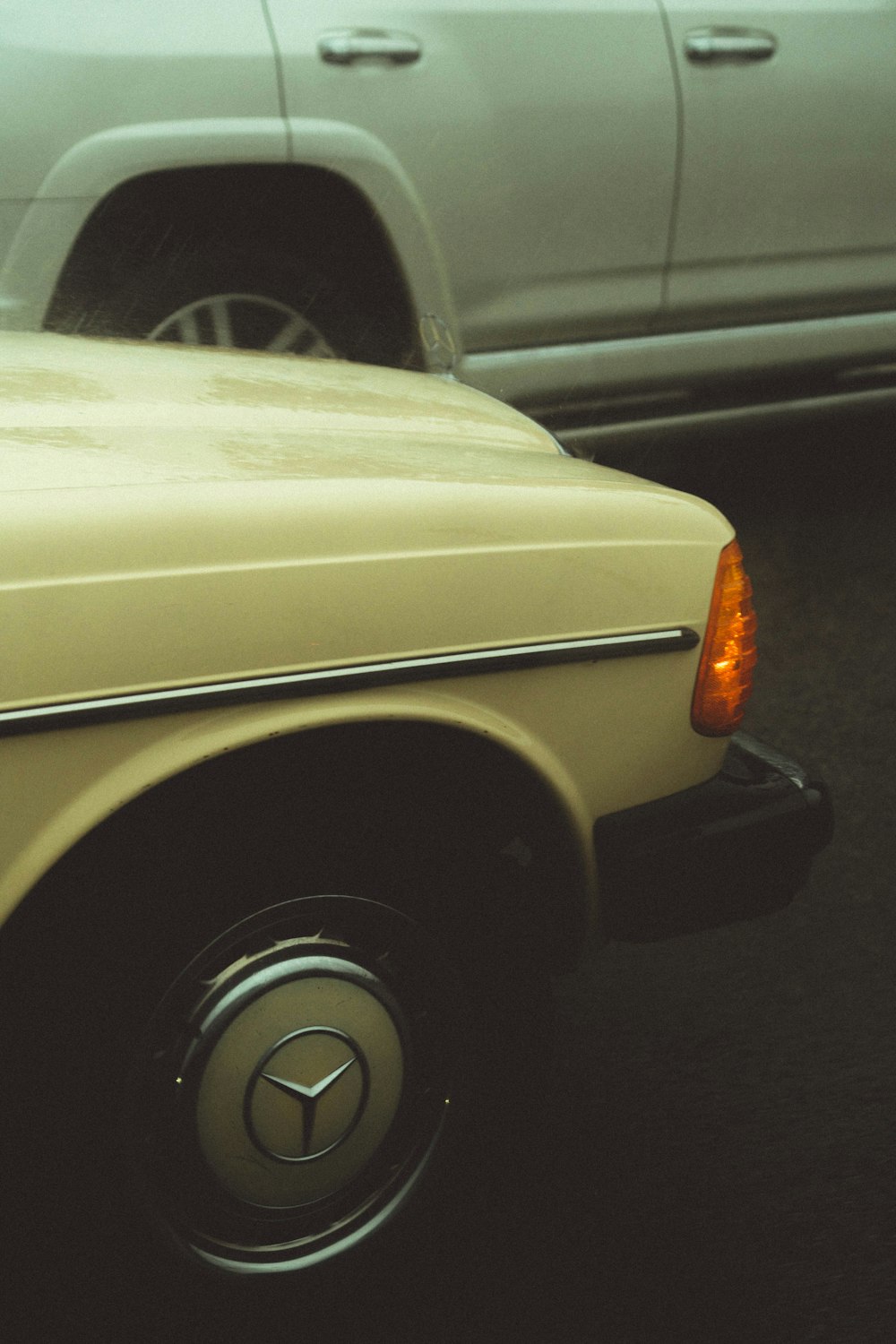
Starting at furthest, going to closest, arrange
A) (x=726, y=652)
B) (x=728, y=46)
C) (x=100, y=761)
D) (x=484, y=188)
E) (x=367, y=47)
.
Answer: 1. (x=728, y=46)
2. (x=484, y=188)
3. (x=367, y=47)
4. (x=726, y=652)
5. (x=100, y=761)

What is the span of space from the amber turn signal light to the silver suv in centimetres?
211

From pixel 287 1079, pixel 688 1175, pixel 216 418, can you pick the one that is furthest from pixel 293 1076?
pixel 216 418

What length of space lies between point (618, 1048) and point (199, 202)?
2.59 m

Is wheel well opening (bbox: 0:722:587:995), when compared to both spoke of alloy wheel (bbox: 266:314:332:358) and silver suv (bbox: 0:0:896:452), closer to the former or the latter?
silver suv (bbox: 0:0:896:452)

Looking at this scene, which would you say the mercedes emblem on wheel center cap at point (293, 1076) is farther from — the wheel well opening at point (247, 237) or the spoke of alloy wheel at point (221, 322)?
the spoke of alloy wheel at point (221, 322)

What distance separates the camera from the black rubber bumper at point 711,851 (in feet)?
6.74

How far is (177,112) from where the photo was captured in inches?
144

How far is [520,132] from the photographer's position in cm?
407

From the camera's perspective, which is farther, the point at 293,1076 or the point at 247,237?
the point at 247,237

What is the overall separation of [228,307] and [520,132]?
0.98 meters

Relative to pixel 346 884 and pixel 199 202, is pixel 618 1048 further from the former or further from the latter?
pixel 199 202

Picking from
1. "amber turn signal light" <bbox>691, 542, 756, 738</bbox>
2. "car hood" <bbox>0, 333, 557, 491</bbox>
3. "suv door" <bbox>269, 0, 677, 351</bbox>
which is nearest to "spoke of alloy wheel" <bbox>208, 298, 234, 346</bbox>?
"suv door" <bbox>269, 0, 677, 351</bbox>

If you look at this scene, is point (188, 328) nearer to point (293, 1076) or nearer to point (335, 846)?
point (335, 846)

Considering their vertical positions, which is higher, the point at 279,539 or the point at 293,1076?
the point at 279,539
